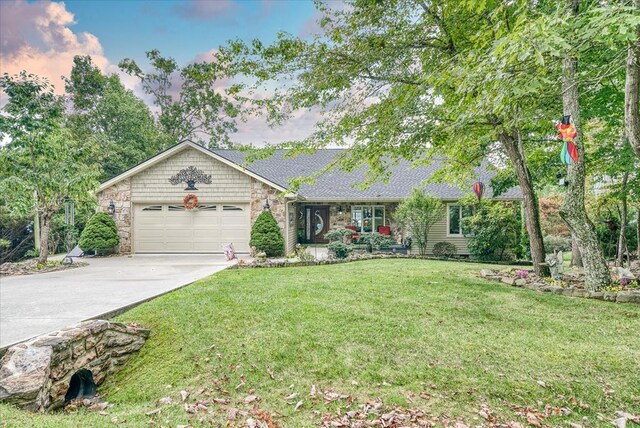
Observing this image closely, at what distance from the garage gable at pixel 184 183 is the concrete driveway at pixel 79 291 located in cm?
338

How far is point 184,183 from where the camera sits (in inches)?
558

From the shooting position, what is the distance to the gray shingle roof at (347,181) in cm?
1567

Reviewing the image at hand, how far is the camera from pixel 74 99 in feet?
84.7

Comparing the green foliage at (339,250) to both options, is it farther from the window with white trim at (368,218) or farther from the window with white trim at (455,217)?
the window with white trim at (455,217)

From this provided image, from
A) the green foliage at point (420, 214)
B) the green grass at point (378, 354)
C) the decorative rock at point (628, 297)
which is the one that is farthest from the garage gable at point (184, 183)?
the decorative rock at point (628, 297)

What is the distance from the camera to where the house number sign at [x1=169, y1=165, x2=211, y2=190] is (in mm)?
14125

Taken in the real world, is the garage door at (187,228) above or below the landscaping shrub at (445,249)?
above

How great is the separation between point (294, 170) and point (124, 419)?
15907mm

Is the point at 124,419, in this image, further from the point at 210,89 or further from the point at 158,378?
the point at 210,89

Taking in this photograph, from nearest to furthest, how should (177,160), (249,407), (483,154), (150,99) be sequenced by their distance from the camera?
(249,407)
(483,154)
(177,160)
(150,99)

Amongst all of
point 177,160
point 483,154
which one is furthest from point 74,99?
point 483,154

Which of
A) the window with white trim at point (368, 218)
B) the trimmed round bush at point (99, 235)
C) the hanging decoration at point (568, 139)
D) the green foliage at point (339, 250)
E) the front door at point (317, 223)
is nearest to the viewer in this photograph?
the hanging decoration at point (568, 139)

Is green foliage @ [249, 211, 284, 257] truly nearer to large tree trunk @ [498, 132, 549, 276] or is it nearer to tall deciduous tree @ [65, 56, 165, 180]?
large tree trunk @ [498, 132, 549, 276]

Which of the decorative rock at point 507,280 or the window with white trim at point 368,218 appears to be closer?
the decorative rock at point 507,280
